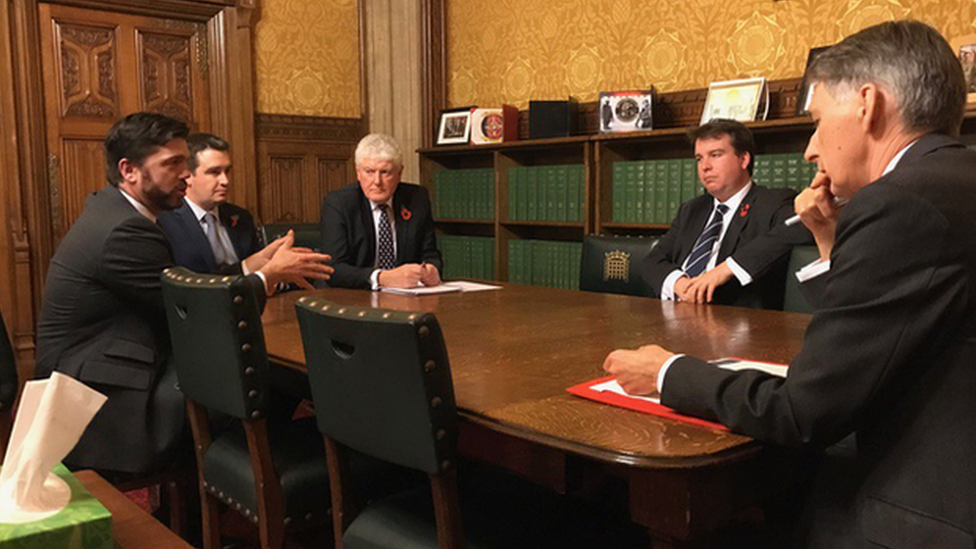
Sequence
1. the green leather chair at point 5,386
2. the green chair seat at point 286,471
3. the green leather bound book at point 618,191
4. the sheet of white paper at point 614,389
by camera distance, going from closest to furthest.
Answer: the sheet of white paper at point 614,389
the green chair seat at point 286,471
the green leather chair at point 5,386
the green leather bound book at point 618,191

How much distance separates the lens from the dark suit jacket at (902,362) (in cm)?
105

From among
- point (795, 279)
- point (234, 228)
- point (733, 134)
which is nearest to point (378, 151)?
point (234, 228)

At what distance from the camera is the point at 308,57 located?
5707 mm

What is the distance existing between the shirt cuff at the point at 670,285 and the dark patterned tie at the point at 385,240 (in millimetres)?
1317

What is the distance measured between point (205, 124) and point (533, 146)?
2198mm

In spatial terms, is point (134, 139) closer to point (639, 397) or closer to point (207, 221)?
point (207, 221)

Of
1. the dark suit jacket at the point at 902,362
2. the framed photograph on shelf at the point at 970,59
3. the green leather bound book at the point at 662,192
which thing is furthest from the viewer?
the green leather bound book at the point at 662,192

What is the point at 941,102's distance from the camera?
3.85ft

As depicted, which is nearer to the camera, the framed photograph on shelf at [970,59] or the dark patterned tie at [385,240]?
the framed photograph on shelf at [970,59]

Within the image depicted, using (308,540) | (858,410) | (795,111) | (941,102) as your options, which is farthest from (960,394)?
(795,111)

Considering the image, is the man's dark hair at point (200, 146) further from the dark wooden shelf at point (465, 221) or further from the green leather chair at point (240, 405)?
the dark wooden shelf at point (465, 221)

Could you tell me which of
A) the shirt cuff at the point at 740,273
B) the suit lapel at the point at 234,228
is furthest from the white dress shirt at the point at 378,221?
the shirt cuff at the point at 740,273

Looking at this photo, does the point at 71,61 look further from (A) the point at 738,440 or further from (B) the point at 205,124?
(A) the point at 738,440

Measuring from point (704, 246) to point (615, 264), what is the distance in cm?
36
